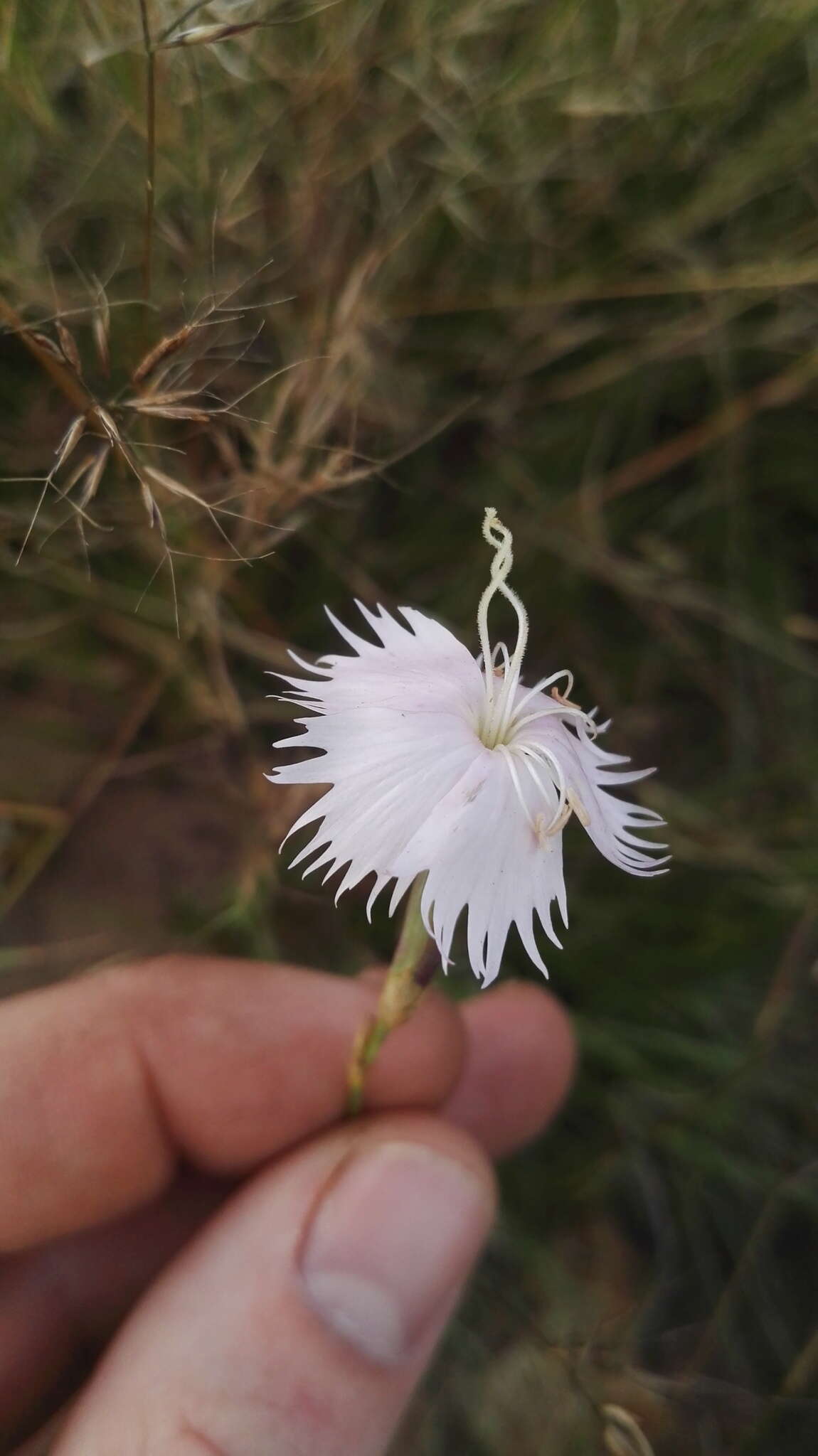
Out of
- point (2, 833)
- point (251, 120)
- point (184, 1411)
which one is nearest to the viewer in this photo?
point (184, 1411)

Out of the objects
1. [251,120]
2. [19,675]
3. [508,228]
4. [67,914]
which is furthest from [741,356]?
[67,914]

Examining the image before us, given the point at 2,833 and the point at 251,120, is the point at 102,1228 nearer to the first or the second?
the point at 2,833

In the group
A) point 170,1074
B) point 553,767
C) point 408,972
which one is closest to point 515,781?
point 553,767

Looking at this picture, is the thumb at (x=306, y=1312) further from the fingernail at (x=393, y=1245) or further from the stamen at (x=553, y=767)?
the stamen at (x=553, y=767)

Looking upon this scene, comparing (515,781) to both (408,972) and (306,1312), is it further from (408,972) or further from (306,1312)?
(306,1312)

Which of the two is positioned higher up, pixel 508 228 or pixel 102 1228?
pixel 508 228

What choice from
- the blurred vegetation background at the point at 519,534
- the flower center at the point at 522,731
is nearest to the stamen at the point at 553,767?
the flower center at the point at 522,731
